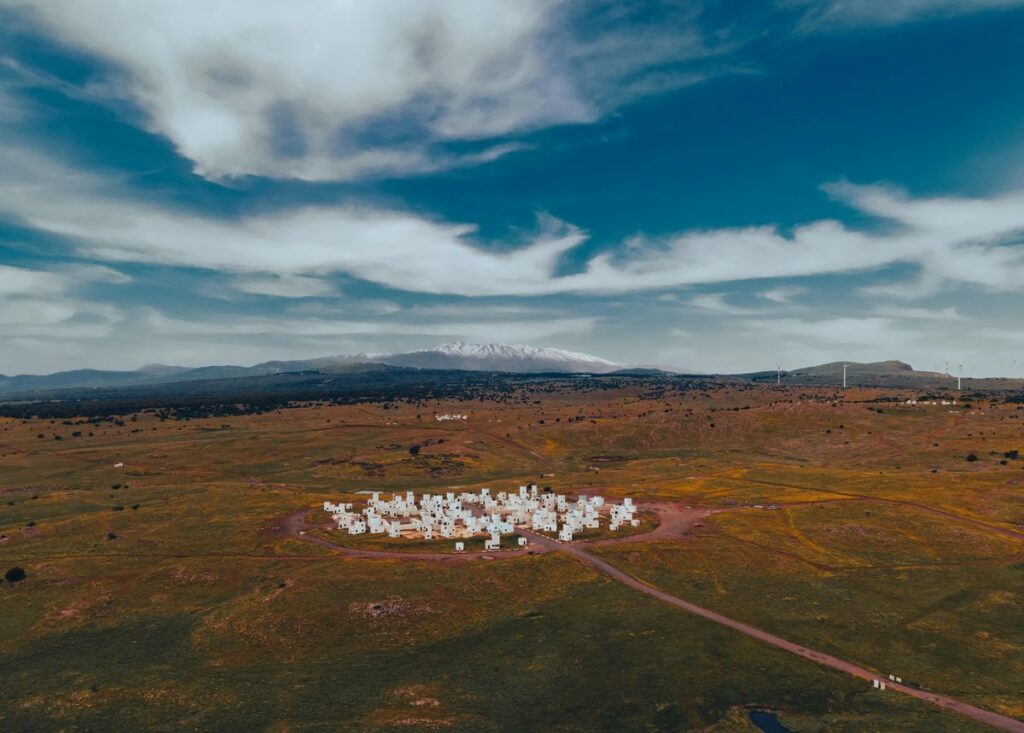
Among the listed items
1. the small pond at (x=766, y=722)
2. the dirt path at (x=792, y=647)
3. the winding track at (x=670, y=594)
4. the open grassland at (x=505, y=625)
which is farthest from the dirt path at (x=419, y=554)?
the small pond at (x=766, y=722)

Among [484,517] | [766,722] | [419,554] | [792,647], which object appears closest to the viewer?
[766,722]

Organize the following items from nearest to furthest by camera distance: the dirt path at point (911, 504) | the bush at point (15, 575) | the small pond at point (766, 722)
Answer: the small pond at point (766, 722)
the bush at point (15, 575)
the dirt path at point (911, 504)

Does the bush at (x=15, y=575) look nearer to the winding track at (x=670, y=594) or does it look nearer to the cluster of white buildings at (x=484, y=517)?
the winding track at (x=670, y=594)

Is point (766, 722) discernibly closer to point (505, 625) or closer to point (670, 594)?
point (670, 594)

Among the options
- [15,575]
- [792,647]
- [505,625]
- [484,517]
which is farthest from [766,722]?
[15,575]

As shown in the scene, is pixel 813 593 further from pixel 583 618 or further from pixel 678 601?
pixel 583 618

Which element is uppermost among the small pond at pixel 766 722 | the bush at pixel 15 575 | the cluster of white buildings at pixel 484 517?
the cluster of white buildings at pixel 484 517

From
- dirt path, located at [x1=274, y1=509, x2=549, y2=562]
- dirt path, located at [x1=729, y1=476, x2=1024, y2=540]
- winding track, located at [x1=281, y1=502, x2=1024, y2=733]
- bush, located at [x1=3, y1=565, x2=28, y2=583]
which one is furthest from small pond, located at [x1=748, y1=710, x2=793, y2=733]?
bush, located at [x1=3, y1=565, x2=28, y2=583]
